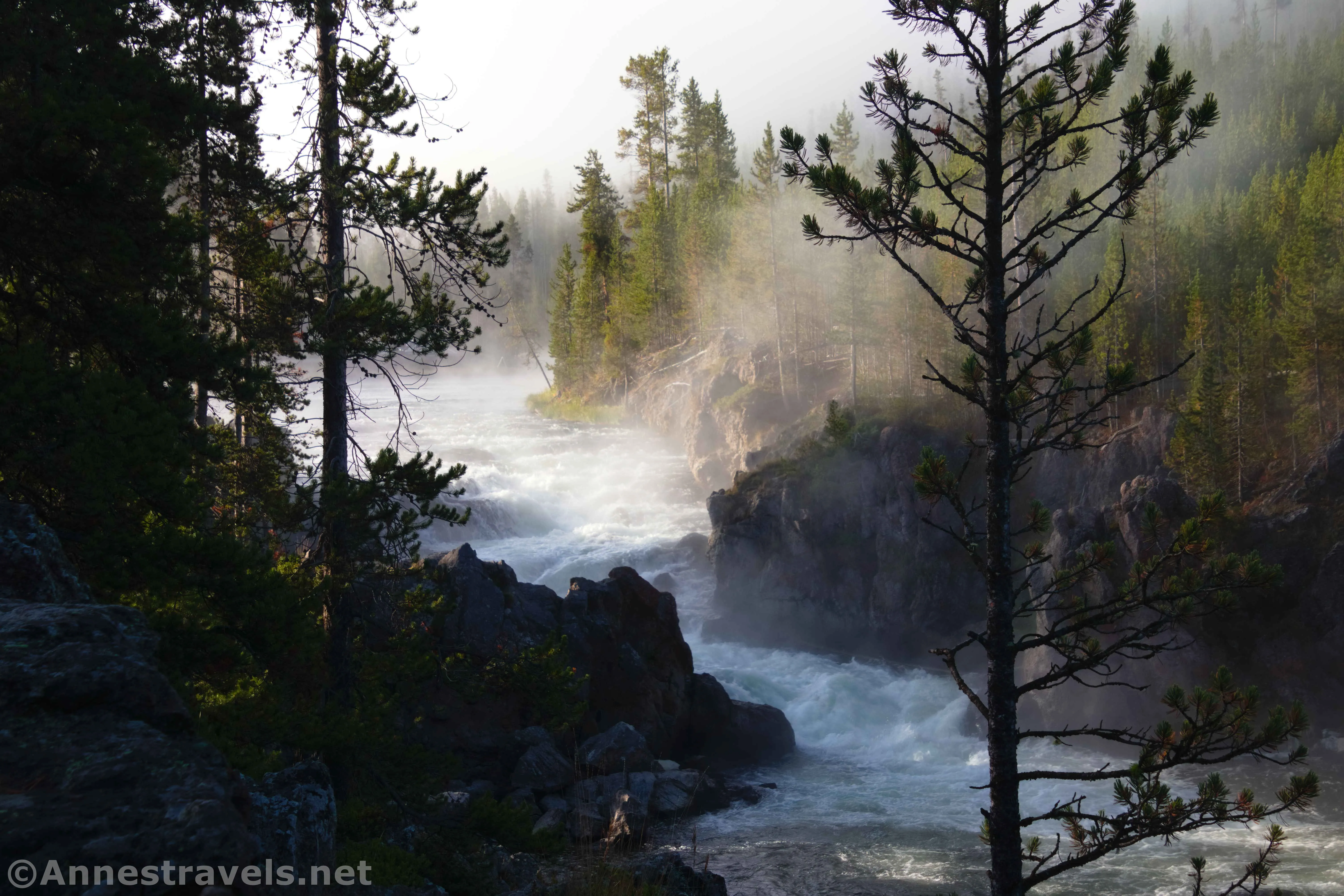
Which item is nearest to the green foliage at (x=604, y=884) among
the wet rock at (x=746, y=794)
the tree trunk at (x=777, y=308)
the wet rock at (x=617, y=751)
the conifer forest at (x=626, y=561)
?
the conifer forest at (x=626, y=561)

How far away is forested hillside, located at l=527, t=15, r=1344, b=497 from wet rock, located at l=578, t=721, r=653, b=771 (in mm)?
11586

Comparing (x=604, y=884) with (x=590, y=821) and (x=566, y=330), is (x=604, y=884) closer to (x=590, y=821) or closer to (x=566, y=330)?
(x=590, y=821)

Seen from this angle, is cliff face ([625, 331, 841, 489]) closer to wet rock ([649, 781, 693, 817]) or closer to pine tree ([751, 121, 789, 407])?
pine tree ([751, 121, 789, 407])

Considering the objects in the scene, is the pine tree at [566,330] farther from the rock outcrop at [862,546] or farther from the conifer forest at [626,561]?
the rock outcrop at [862,546]

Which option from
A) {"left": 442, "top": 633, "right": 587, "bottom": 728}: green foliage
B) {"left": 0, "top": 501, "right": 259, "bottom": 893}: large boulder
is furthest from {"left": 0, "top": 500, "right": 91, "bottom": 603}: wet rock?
{"left": 442, "top": 633, "right": 587, "bottom": 728}: green foliage

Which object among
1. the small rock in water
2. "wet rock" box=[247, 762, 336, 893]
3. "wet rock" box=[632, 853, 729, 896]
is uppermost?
"wet rock" box=[247, 762, 336, 893]

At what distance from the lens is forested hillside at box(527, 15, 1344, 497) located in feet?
103

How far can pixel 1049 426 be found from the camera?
6844 millimetres

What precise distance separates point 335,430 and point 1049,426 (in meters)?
8.10

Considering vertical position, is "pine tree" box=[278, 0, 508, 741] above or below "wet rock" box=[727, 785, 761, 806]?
above

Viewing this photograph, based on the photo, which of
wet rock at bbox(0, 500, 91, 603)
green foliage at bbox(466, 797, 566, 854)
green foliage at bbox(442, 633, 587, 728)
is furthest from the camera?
green foliage at bbox(442, 633, 587, 728)

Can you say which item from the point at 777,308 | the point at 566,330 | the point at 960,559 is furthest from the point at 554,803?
the point at 566,330

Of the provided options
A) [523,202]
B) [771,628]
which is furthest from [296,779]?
[523,202]

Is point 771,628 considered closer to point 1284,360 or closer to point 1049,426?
point 1284,360
